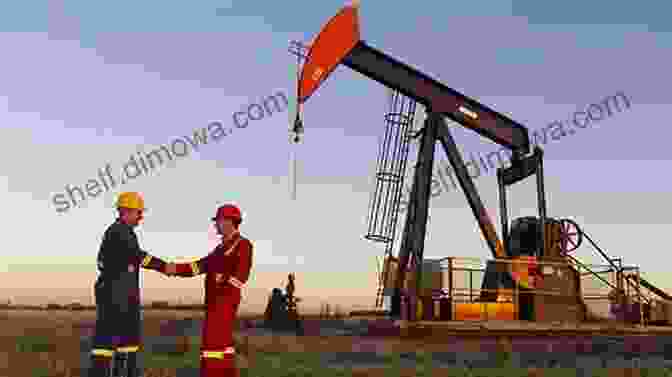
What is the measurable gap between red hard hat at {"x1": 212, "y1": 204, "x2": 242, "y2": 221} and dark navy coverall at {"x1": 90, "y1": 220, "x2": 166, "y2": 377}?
688mm

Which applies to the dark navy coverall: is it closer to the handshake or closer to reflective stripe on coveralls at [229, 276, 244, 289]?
the handshake

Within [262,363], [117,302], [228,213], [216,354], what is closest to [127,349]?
[117,302]

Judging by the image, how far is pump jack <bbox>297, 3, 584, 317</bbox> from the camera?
1303 cm

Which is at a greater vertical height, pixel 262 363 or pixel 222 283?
pixel 222 283

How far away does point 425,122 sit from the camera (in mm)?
13891

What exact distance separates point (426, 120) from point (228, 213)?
9.81m

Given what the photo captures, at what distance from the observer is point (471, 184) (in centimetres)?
1435

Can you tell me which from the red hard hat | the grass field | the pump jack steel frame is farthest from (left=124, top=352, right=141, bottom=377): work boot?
the pump jack steel frame

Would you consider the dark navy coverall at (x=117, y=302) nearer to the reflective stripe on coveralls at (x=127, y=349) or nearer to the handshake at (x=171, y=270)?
the reflective stripe on coveralls at (x=127, y=349)

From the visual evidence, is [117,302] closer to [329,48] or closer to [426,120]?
[329,48]

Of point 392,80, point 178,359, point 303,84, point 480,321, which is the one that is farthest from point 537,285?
point 178,359

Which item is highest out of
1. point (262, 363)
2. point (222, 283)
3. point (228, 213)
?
point (228, 213)

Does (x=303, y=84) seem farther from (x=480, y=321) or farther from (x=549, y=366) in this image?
(x=549, y=366)

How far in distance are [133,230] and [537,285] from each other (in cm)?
1113
